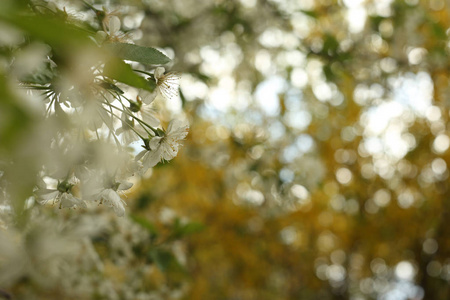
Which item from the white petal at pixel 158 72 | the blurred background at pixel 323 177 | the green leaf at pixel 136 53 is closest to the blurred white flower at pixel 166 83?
the white petal at pixel 158 72

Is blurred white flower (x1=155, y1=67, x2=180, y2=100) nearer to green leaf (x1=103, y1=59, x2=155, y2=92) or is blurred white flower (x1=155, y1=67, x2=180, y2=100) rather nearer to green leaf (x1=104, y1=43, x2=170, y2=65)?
green leaf (x1=104, y1=43, x2=170, y2=65)

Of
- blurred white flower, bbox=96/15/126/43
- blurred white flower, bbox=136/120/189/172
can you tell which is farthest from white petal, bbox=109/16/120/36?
blurred white flower, bbox=136/120/189/172

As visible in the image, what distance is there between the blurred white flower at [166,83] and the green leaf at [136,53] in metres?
0.11

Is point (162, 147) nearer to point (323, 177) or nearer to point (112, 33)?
point (112, 33)

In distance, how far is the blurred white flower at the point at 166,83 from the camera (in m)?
0.65

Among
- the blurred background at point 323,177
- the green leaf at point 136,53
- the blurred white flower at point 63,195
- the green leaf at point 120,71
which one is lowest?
the blurred background at point 323,177

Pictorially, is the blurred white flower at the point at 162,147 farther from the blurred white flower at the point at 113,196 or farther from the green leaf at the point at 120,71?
the green leaf at the point at 120,71

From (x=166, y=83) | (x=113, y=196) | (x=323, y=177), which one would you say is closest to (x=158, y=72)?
(x=166, y=83)

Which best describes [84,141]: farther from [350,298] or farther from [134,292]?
[350,298]

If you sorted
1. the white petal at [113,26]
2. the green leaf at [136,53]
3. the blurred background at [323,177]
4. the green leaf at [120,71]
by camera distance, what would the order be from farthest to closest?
1. the blurred background at [323,177]
2. the white petal at [113,26]
3. the green leaf at [136,53]
4. the green leaf at [120,71]

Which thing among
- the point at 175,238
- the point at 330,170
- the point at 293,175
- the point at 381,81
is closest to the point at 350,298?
the point at 330,170

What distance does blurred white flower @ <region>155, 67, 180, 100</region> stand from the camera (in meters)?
0.65

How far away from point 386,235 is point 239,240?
3.50 ft

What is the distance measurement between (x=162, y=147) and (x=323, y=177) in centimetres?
157
